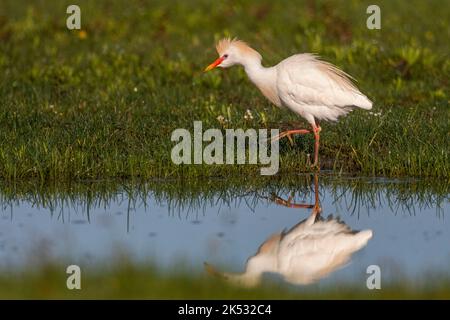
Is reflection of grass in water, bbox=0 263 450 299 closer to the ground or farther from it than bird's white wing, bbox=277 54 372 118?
closer to the ground

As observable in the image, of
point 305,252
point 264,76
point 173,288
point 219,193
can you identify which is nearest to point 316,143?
point 264,76

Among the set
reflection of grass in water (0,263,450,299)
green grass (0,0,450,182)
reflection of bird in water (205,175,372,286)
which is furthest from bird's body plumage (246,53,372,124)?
reflection of grass in water (0,263,450,299)

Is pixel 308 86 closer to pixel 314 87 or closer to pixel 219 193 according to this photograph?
pixel 314 87

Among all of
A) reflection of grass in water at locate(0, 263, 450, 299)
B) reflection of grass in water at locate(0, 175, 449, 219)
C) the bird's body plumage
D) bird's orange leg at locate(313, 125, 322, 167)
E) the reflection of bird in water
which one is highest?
the bird's body plumage

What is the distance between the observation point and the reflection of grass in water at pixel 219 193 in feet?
31.6

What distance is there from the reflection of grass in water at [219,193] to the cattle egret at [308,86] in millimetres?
775

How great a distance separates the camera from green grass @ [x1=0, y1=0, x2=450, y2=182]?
10.8 meters

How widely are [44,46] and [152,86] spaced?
3385mm

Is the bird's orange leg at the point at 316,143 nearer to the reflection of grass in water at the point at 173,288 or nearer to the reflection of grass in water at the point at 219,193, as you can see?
the reflection of grass in water at the point at 219,193

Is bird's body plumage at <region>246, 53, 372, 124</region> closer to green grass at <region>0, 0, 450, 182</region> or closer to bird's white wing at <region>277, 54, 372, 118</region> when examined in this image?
bird's white wing at <region>277, 54, 372, 118</region>

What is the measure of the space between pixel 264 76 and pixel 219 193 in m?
1.80

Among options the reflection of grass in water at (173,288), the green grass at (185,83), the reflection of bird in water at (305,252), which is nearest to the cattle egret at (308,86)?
the green grass at (185,83)

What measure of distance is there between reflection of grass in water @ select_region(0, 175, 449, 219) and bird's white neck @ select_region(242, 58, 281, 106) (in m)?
1.07
